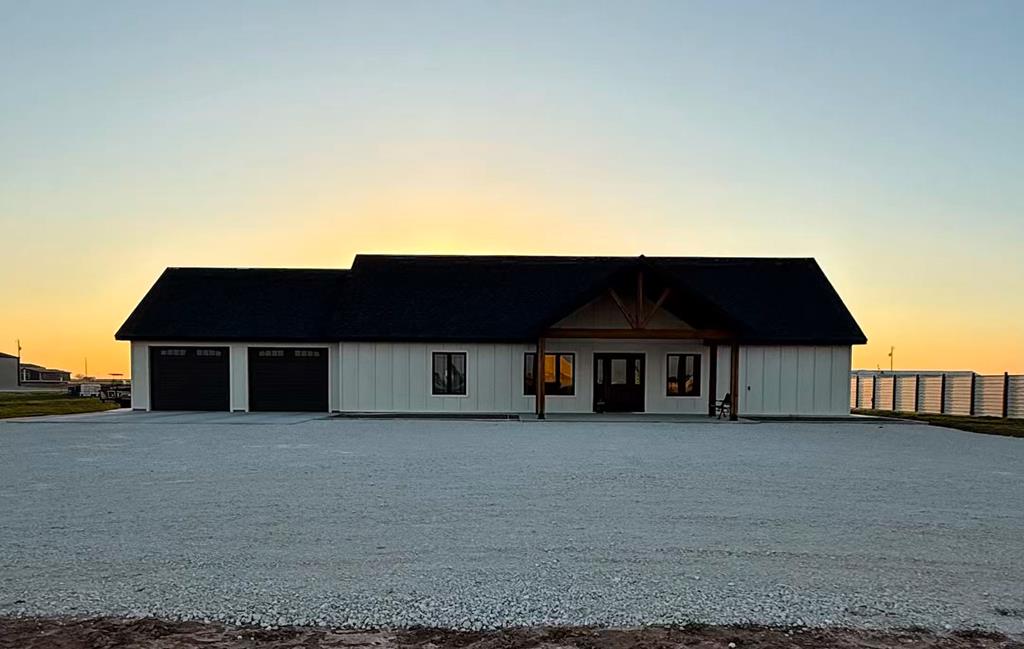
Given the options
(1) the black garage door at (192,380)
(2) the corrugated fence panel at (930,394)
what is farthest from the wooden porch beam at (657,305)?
(1) the black garage door at (192,380)

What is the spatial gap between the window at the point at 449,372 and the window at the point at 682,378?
6.64 metres

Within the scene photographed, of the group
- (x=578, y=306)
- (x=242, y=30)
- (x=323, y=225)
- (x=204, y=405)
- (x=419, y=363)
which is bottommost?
(x=204, y=405)

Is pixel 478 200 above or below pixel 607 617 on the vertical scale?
above

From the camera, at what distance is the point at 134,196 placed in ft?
73.7

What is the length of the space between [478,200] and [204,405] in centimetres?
1133

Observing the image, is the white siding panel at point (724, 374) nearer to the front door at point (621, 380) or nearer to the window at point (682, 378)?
the window at point (682, 378)

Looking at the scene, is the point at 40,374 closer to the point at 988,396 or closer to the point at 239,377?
the point at 239,377

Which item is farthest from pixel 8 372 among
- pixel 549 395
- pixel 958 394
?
pixel 958 394

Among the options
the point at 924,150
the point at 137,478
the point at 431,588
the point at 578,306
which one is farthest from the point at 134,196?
the point at 924,150

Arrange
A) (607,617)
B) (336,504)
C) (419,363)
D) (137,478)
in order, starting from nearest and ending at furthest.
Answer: (607,617) → (336,504) → (137,478) → (419,363)

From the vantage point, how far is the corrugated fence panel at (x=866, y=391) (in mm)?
29547

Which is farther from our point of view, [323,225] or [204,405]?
[323,225]

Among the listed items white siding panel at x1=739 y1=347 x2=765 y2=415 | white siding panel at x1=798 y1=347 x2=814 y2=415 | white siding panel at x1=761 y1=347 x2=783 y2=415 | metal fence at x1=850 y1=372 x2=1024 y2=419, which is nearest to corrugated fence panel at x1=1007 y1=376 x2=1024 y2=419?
metal fence at x1=850 y1=372 x2=1024 y2=419

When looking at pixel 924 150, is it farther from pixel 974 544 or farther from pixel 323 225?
pixel 323 225
